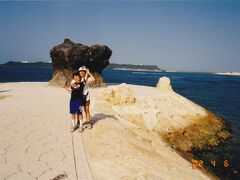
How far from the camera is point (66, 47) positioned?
90.5 feet

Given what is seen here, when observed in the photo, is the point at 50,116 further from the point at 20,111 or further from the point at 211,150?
the point at 211,150

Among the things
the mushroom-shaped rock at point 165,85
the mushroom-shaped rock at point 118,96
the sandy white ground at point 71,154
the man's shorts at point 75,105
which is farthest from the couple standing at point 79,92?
Answer: the mushroom-shaped rock at point 165,85

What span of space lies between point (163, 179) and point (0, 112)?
8734mm

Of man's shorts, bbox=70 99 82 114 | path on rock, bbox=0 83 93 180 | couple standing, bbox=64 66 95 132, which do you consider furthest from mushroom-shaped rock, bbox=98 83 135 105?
man's shorts, bbox=70 99 82 114

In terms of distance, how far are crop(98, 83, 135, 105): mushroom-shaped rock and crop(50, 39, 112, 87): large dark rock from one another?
1040 centimetres

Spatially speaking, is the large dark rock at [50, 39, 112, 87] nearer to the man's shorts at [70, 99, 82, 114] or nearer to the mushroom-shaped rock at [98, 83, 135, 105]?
the mushroom-shaped rock at [98, 83, 135, 105]

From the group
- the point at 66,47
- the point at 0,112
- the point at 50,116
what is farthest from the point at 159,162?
the point at 66,47

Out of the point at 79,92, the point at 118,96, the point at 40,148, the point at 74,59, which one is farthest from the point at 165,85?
the point at 40,148

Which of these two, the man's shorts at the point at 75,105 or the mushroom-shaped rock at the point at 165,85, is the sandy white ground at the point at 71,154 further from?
the mushroom-shaped rock at the point at 165,85

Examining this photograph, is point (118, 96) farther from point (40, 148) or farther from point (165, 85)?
point (165, 85)

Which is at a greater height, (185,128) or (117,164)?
(117,164)

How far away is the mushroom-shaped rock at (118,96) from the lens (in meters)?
16.0

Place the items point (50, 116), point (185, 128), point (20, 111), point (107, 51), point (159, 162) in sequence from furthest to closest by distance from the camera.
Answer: point (107, 51) → point (185, 128) → point (20, 111) → point (50, 116) → point (159, 162)

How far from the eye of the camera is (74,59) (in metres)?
26.6
